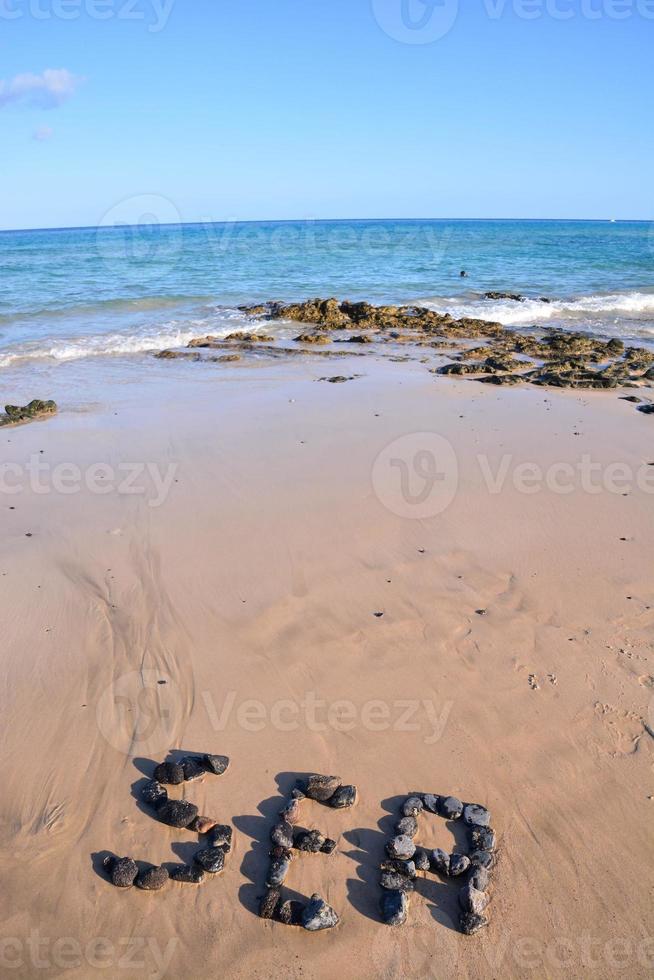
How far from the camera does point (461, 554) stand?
589 centimetres

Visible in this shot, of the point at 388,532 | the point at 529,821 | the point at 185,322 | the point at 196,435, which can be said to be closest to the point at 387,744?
the point at 529,821

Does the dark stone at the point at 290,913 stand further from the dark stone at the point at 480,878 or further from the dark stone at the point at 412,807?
the dark stone at the point at 480,878

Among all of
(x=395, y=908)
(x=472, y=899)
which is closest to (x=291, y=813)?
(x=395, y=908)

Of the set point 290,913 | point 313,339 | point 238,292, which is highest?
point 238,292

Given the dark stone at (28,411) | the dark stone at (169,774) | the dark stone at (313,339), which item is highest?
the dark stone at (313,339)

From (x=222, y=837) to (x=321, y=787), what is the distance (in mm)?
588

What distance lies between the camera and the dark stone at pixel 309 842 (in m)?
3.30

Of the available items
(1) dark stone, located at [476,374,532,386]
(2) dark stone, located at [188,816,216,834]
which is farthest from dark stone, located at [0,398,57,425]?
(2) dark stone, located at [188,816,216,834]

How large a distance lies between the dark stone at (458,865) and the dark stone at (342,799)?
1.97 feet

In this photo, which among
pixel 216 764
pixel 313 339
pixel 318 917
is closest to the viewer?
pixel 318 917

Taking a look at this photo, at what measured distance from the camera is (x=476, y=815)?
3.46 meters

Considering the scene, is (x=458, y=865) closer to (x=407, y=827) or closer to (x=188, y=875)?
(x=407, y=827)

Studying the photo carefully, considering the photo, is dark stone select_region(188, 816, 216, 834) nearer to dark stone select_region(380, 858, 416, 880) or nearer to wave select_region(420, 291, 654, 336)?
dark stone select_region(380, 858, 416, 880)

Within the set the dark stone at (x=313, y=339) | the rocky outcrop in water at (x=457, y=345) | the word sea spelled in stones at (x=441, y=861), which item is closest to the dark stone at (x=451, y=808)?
the word sea spelled in stones at (x=441, y=861)
